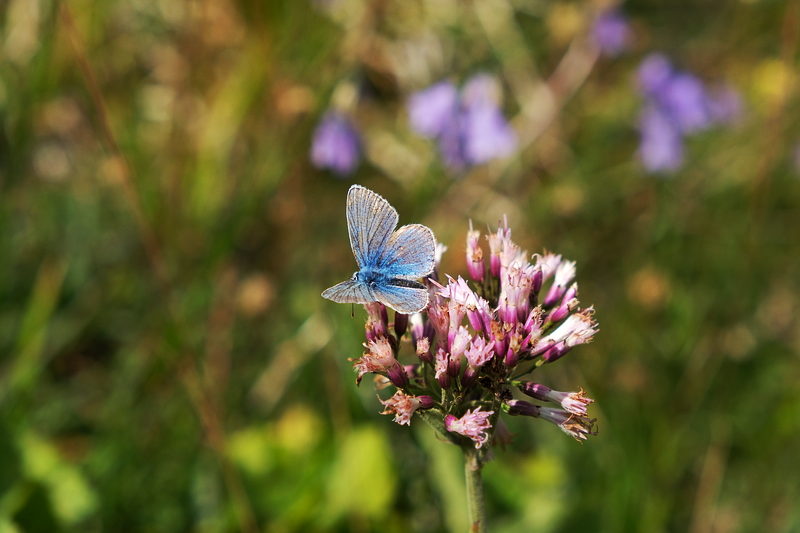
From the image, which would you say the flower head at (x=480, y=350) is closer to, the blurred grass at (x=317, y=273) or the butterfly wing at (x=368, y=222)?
the butterfly wing at (x=368, y=222)

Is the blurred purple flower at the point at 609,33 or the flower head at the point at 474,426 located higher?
the blurred purple flower at the point at 609,33

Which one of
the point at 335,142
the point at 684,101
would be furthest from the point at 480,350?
the point at 684,101

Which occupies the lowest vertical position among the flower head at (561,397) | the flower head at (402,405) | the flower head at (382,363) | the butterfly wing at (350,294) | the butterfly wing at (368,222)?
the flower head at (402,405)

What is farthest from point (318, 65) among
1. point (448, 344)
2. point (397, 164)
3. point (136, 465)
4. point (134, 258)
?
point (448, 344)

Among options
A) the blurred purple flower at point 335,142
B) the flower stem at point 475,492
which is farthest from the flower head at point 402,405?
the blurred purple flower at point 335,142

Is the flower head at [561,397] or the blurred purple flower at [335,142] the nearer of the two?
the flower head at [561,397]

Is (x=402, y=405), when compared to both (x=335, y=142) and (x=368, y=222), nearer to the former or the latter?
(x=368, y=222)

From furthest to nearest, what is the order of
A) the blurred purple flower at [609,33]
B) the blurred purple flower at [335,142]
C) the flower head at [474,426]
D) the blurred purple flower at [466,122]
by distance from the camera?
the blurred purple flower at [609,33] → the blurred purple flower at [466,122] → the blurred purple flower at [335,142] → the flower head at [474,426]
